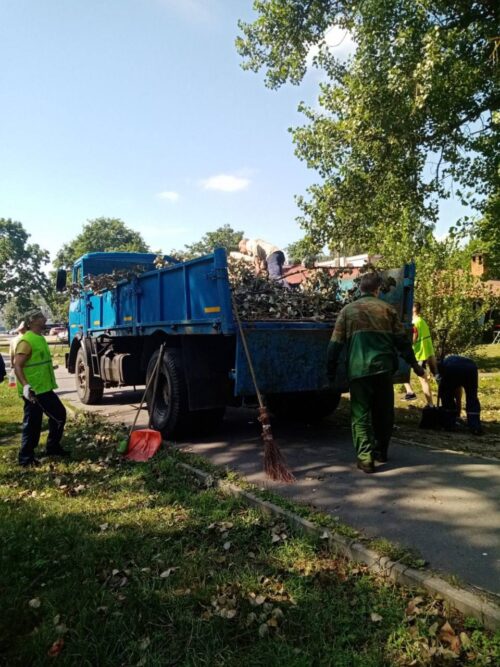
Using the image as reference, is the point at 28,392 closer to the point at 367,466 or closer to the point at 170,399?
the point at 170,399

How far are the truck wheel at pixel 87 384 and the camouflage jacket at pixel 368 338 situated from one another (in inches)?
241

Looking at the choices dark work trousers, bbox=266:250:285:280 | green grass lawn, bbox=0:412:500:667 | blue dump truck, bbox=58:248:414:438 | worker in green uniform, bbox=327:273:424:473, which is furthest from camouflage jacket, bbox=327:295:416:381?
dark work trousers, bbox=266:250:285:280

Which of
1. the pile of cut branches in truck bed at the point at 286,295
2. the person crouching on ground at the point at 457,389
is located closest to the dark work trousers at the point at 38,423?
the pile of cut branches in truck bed at the point at 286,295

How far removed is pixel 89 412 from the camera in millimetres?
9109

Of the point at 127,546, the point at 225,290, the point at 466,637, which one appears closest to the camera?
the point at 466,637

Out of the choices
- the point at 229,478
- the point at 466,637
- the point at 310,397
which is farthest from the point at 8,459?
the point at 466,637

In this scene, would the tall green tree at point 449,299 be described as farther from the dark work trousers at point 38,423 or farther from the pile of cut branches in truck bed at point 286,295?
the dark work trousers at point 38,423

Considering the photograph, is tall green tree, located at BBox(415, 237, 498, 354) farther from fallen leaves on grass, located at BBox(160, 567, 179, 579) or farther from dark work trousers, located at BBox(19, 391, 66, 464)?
fallen leaves on grass, located at BBox(160, 567, 179, 579)

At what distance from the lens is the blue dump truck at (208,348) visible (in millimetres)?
5441

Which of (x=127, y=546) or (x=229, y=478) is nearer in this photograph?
(x=127, y=546)

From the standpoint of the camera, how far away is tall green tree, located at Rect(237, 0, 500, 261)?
→ 10617 mm

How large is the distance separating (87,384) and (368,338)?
674 centimetres

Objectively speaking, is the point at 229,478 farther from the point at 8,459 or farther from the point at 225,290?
the point at 8,459

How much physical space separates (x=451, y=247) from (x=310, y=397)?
8199mm
